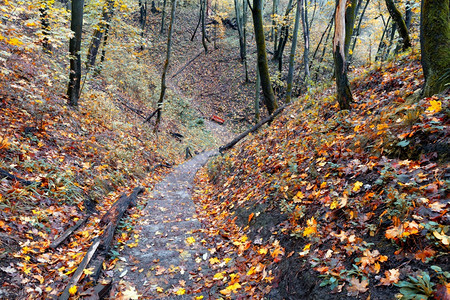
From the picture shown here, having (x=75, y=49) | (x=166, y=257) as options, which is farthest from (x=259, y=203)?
(x=75, y=49)

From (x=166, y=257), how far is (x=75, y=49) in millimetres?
7219

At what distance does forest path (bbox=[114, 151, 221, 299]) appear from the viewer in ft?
11.2

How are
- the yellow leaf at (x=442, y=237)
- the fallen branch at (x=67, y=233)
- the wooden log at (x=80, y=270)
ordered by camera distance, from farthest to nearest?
the fallen branch at (x=67, y=233)
the wooden log at (x=80, y=270)
the yellow leaf at (x=442, y=237)

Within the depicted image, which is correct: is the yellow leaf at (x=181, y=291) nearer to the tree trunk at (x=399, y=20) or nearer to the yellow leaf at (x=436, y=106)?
the yellow leaf at (x=436, y=106)

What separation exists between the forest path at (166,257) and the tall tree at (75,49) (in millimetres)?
4744

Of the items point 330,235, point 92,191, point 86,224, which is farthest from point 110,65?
point 330,235

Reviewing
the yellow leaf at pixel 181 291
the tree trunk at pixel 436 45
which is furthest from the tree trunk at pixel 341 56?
the yellow leaf at pixel 181 291

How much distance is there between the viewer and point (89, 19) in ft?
35.5

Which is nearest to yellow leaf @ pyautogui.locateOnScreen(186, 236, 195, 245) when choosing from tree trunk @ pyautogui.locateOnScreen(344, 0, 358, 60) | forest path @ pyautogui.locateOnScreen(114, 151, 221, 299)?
forest path @ pyautogui.locateOnScreen(114, 151, 221, 299)

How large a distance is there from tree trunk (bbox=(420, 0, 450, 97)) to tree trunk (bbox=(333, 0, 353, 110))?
5.20 ft

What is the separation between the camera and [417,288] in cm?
187

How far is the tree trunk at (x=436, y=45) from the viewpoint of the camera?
3546 mm

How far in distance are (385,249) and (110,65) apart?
1707cm

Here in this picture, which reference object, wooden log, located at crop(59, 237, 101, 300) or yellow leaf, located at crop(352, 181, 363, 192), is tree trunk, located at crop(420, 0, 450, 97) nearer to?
yellow leaf, located at crop(352, 181, 363, 192)
